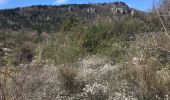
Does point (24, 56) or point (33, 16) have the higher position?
point (24, 56)

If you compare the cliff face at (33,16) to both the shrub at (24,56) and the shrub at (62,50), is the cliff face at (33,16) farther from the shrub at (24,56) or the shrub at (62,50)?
the shrub at (62,50)

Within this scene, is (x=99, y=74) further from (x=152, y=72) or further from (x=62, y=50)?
(x=62, y=50)

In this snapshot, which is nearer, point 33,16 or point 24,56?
point 24,56

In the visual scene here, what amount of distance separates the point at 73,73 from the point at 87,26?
9027 mm

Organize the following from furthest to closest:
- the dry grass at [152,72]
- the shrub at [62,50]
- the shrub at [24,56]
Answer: the shrub at [62,50] → the dry grass at [152,72] → the shrub at [24,56]

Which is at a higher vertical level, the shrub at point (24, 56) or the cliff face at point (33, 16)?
the shrub at point (24, 56)

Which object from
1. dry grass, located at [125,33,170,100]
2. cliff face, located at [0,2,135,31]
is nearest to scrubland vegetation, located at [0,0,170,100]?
dry grass, located at [125,33,170,100]

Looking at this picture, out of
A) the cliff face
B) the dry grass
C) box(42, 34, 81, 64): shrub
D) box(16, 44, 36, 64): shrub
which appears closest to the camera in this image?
box(16, 44, 36, 64): shrub

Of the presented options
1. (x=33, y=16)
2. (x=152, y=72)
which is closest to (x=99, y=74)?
(x=152, y=72)

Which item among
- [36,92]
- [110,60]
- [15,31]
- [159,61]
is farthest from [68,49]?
[15,31]

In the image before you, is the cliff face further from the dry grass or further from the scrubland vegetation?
the dry grass

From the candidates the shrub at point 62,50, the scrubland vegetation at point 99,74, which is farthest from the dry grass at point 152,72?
the shrub at point 62,50

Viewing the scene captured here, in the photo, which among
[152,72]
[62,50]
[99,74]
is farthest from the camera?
[62,50]

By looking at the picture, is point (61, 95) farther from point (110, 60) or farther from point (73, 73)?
point (110, 60)
